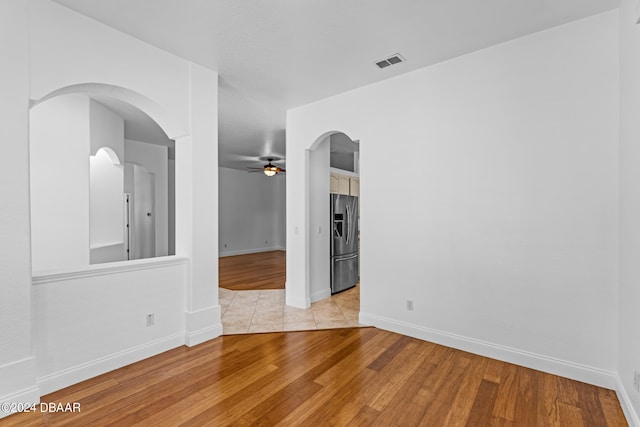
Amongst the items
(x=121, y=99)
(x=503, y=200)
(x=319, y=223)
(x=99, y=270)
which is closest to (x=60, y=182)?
(x=121, y=99)

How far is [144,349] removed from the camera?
2.86m

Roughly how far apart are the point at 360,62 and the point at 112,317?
3356mm

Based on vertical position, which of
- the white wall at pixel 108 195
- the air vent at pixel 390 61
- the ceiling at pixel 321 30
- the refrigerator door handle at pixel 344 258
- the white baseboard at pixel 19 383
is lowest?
the white baseboard at pixel 19 383

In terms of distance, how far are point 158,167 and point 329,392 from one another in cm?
673

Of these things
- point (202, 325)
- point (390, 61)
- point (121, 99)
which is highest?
point (390, 61)

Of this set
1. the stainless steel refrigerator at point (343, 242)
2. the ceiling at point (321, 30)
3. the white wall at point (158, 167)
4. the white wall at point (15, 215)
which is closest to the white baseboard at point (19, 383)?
the white wall at point (15, 215)

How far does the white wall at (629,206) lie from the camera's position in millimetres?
1908

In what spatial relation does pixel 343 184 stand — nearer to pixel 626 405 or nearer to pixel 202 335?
pixel 202 335

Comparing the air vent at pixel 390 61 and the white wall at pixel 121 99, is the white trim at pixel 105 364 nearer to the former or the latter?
the white wall at pixel 121 99

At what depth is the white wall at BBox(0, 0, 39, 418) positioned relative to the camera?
80.9 inches

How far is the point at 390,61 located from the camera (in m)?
3.17

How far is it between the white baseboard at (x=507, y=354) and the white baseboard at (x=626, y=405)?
0.11 meters

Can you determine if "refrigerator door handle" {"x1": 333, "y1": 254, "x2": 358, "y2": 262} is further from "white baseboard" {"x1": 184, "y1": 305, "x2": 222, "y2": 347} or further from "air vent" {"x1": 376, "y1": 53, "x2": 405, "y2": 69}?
"air vent" {"x1": 376, "y1": 53, "x2": 405, "y2": 69}

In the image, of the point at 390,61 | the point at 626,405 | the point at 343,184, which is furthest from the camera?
the point at 343,184
